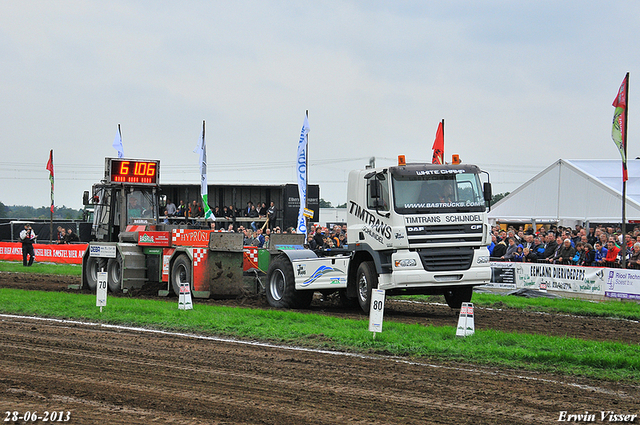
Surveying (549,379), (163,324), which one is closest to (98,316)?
(163,324)

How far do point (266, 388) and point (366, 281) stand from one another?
23.8 ft

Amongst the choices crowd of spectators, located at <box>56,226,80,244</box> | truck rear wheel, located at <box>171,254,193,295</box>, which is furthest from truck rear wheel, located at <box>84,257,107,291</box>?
crowd of spectators, located at <box>56,226,80,244</box>

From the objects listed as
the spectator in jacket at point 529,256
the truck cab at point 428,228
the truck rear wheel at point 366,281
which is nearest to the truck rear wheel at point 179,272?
the truck rear wheel at point 366,281

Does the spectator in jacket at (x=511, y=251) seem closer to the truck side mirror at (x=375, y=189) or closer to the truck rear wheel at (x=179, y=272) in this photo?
the truck side mirror at (x=375, y=189)

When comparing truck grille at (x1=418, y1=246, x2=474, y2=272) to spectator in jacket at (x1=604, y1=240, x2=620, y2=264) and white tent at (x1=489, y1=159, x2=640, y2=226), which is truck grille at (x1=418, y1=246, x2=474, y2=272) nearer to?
spectator in jacket at (x1=604, y1=240, x2=620, y2=264)

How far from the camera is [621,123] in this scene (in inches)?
830

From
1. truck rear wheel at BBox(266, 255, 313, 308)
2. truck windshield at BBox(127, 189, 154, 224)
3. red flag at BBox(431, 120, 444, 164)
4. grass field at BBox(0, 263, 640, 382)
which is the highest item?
red flag at BBox(431, 120, 444, 164)

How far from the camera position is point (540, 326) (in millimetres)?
13727

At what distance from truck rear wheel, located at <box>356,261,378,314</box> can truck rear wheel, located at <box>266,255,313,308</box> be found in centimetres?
187

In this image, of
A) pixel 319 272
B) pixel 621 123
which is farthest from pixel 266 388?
pixel 621 123

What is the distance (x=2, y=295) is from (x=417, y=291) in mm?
10996

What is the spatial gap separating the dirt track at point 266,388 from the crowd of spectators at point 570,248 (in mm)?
12250

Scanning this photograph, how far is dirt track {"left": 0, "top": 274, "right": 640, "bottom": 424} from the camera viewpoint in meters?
6.78

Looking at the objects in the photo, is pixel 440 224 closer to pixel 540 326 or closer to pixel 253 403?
pixel 540 326
